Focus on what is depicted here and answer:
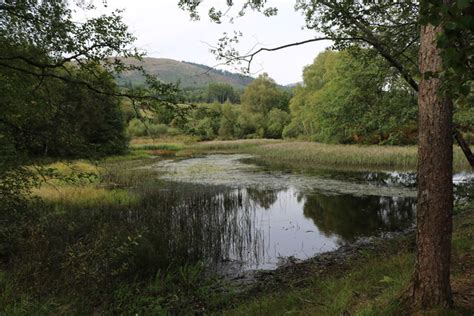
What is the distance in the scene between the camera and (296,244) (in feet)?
30.6

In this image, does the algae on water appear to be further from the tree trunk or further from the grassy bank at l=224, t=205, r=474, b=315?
the tree trunk

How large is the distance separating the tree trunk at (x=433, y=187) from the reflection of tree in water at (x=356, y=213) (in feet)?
22.5

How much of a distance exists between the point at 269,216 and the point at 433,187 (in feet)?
30.9

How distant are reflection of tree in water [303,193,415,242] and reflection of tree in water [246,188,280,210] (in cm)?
146

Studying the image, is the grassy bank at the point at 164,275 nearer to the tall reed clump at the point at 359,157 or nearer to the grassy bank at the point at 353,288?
the grassy bank at the point at 353,288

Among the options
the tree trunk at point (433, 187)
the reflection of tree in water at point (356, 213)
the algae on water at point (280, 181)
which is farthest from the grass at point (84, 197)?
the tree trunk at point (433, 187)

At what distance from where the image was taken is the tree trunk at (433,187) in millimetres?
2902

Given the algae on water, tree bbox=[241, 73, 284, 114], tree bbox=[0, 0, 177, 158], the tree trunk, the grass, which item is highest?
tree bbox=[241, 73, 284, 114]

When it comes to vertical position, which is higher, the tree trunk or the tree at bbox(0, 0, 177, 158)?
the tree at bbox(0, 0, 177, 158)

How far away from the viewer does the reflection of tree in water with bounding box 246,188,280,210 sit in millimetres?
14009

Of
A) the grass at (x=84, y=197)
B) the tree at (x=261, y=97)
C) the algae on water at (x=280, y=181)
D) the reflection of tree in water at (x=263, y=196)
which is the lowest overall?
the reflection of tree in water at (x=263, y=196)

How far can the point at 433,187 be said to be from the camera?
2.93 metres

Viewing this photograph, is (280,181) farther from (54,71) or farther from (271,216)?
(54,71)

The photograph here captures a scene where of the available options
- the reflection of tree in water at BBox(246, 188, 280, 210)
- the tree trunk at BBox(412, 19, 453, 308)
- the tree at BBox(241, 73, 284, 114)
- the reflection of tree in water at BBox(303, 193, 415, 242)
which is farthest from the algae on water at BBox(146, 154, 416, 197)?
the tree at BBox(241, 73, 284, 114)
